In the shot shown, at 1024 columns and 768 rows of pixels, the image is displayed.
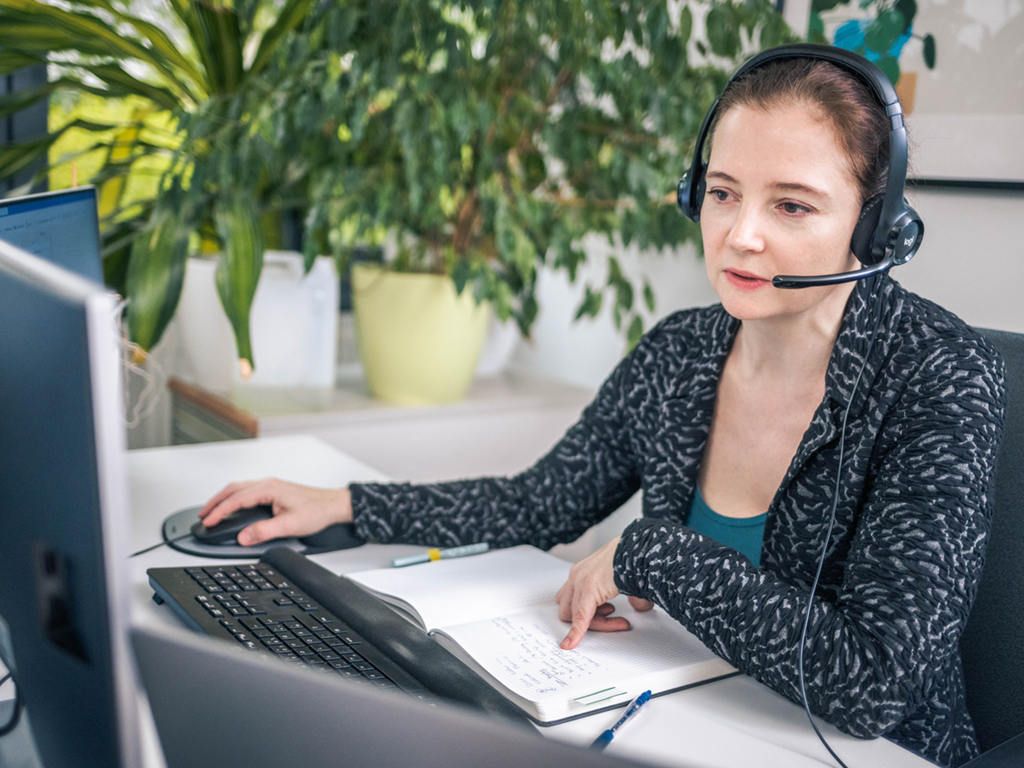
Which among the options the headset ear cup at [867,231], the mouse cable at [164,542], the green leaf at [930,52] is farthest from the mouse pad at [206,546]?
the green leaf at [930,52]

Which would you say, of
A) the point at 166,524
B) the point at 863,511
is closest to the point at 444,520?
the point at 166,524

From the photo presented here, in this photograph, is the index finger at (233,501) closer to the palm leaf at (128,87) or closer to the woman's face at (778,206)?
the woman's face at (778,206)

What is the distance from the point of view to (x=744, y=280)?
0.92m

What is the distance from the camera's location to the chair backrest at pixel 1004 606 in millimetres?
884

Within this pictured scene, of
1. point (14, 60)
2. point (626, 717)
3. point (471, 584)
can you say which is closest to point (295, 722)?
point (626, 717)

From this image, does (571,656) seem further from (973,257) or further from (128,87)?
(128,87)

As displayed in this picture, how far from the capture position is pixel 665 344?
1.16 meters

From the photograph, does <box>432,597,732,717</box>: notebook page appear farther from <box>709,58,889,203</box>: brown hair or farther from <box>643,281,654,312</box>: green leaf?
<box>643,281,654,312</box>: green leaf

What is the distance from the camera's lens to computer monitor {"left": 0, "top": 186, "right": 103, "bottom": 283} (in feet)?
2.41

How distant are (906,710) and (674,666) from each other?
185 millimetres

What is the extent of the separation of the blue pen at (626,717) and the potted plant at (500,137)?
1.04m

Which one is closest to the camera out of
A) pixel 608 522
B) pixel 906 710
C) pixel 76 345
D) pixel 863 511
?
pixel 76 345

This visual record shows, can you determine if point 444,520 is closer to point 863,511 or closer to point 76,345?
point 863,511

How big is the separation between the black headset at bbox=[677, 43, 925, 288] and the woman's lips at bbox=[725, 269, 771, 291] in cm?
2
